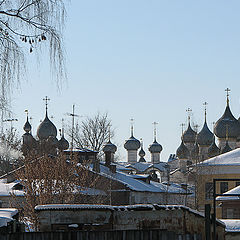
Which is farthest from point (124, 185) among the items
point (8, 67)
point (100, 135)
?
point (8, 67)

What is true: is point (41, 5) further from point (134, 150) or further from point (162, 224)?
point (134, 150)

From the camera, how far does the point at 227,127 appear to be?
7294 cm

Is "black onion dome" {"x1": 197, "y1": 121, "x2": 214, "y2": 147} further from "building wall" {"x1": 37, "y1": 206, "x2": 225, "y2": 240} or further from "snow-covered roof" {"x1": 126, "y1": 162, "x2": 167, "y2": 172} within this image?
"building wall" {"x1": 37, "y1": 206, "x2": 225, "y2": 240}

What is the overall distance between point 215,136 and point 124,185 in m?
31.9

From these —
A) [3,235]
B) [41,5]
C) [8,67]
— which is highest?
[41,5]

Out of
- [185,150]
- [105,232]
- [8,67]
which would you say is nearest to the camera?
[8,67]

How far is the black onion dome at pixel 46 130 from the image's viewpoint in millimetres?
82375

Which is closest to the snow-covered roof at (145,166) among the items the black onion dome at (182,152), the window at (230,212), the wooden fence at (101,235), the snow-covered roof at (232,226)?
the black onion dome at (182,152)

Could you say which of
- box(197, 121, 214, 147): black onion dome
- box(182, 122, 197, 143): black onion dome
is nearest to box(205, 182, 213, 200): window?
box(197, 121, 214, 147): black onion dome

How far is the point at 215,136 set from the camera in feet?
251

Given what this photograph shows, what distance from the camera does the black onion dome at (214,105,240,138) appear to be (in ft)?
240

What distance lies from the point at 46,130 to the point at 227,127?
20834mm

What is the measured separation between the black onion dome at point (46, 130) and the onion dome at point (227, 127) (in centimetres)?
1869

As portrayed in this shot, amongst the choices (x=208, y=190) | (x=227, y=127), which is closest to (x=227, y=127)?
(x=227, y=127)
